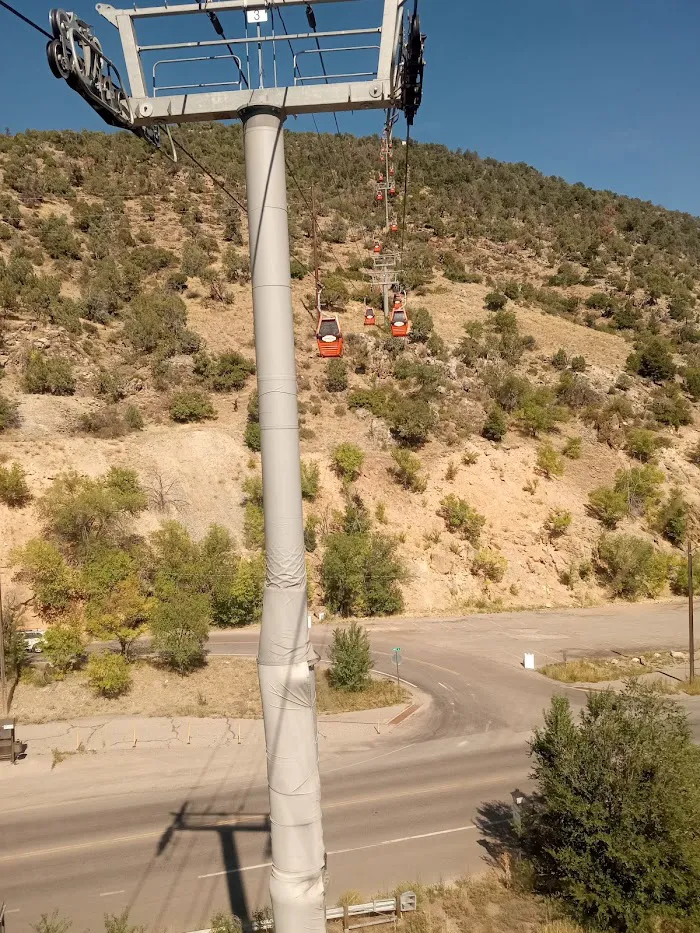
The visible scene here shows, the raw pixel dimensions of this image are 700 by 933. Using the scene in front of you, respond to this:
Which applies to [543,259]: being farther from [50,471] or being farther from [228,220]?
[50,471]

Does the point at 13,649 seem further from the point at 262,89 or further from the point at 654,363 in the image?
the point at 654,363

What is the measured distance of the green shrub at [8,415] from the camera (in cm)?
3581

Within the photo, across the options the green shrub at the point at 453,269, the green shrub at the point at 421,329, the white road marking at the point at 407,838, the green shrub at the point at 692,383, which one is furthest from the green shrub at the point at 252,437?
the green shrub at the point at 453,269

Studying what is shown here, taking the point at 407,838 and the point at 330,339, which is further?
the point at 407,838

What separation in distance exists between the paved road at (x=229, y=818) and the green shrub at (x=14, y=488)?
18184mm

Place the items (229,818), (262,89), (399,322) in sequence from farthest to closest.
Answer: (399,322) < (229,818) < (262,89)

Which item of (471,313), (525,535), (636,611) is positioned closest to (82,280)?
(471,313)

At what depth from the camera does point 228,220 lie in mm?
67375

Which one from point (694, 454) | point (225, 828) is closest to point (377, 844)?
point (225, 828)

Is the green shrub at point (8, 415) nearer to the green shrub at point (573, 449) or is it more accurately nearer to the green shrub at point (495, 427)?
the green shrub at point (495, 427)

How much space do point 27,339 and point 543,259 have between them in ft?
197

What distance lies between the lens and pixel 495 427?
41.2 m

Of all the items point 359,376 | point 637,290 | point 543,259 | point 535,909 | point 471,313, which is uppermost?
point 543,259

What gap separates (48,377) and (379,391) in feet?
76.0
